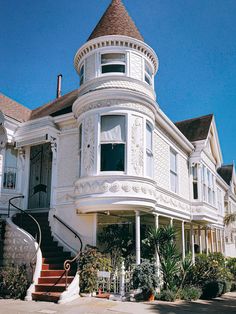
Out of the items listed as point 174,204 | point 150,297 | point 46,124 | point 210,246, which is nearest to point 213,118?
point 174,204

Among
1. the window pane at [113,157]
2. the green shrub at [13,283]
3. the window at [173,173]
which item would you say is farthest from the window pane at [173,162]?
the green shrub at [13,283]

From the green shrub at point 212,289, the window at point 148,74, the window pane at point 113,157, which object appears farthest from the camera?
the window at point 148,74

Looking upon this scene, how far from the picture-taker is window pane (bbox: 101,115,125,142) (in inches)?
509

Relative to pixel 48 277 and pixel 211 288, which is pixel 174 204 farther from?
pixel 48 277

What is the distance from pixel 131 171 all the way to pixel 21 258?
200 inches

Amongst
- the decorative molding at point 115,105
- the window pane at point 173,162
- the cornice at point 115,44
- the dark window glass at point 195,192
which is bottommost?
the dark window glass at point 195,192

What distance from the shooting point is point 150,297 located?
11.5 m

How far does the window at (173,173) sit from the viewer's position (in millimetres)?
17875

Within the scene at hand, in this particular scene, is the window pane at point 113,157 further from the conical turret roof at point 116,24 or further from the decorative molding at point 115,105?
the conical turret roof at point 116,24

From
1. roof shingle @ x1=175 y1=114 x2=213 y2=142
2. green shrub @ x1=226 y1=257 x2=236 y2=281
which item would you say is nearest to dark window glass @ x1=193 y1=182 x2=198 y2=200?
roof shingle @ x1=175 y1=114 x2=213 y2=142

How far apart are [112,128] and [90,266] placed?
5.11 m

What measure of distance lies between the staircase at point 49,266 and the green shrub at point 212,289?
17.8ft

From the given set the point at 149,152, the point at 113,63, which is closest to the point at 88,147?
the point at 149,152

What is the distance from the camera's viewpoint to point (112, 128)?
13.1 metres
